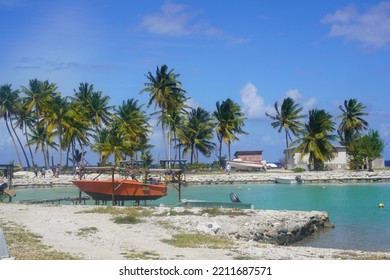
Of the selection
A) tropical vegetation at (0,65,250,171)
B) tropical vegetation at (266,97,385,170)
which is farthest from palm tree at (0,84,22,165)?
tropical vegetation at (266,97,385,170)

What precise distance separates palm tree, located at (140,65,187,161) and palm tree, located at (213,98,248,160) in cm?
967

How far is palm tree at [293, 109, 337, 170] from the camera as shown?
63875 millimetres

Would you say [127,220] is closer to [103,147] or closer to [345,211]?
[345,211]

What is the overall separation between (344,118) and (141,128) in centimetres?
3021

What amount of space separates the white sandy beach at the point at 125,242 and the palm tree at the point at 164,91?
44809 mm

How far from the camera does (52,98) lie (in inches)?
2783

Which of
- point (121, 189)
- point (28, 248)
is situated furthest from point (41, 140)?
point (28, 248)

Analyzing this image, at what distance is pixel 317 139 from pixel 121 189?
128ft

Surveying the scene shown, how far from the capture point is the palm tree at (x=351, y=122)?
74.6 m

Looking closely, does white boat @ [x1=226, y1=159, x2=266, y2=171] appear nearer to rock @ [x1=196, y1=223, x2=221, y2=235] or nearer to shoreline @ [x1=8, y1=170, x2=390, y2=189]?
shoreline @ [x1=8, y1=170, x2=390, y2=189]

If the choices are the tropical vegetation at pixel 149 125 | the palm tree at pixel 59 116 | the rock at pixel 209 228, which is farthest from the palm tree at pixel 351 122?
the rock at pixel 209 228

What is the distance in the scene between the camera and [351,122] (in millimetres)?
74938

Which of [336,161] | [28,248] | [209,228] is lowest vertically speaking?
[209,228]

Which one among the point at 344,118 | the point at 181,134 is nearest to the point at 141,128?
the point at 181,134
